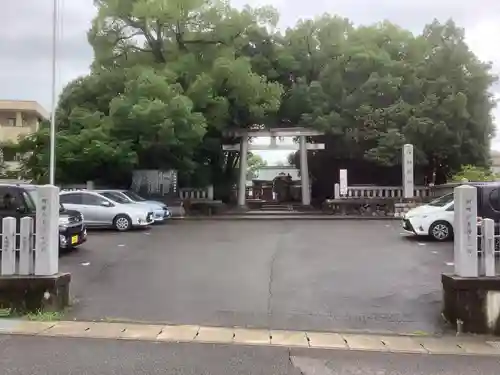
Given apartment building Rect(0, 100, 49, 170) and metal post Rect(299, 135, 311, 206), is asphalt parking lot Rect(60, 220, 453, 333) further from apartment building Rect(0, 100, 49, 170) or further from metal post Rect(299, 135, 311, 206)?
apartment building Rect(0, 100, 49, 170)

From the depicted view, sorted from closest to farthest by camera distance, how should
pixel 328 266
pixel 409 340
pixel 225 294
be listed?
pixel 409 340
pixel 225 294
pixel 328 266

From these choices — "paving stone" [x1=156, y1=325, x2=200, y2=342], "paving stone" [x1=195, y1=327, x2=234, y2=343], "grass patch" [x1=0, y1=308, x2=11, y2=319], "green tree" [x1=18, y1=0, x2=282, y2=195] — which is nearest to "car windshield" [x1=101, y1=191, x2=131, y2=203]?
"green tree" [x1=18, y1=0, x2=282, y2=195]

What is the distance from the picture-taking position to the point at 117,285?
9.67 m

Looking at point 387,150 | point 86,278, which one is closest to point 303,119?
point 387,150

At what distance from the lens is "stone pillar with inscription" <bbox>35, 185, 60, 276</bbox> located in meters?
7.78

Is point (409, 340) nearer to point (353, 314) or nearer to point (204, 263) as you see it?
point (353, 314)

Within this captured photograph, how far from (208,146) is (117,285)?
1911cm

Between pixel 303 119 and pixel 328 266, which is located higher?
pixel 303 119

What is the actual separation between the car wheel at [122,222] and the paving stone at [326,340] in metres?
12.5

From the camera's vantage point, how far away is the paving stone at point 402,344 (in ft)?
21.1

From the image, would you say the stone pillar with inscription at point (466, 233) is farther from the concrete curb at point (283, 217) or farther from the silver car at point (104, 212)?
the concrete curb at point (283, 217)

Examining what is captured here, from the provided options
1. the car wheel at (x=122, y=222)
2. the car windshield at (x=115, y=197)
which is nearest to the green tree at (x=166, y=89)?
the car windshield at (x=115, y=197)

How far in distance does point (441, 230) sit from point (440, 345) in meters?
9.00

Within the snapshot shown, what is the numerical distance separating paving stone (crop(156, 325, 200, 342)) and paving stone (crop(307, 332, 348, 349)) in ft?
4.82
